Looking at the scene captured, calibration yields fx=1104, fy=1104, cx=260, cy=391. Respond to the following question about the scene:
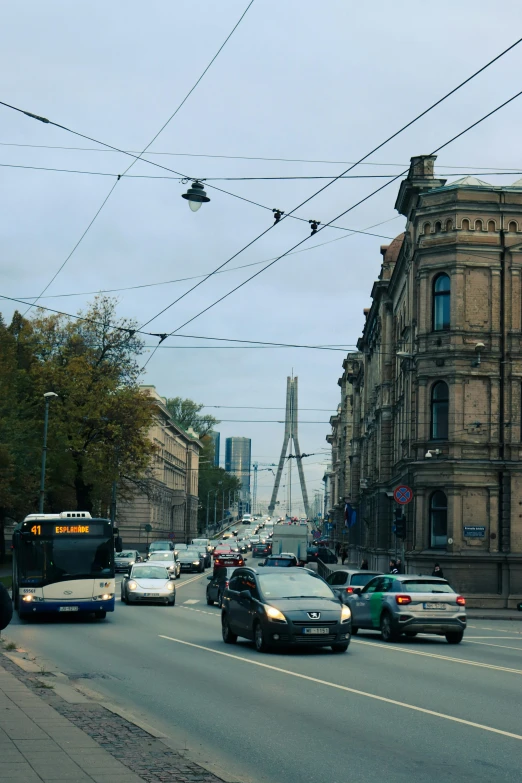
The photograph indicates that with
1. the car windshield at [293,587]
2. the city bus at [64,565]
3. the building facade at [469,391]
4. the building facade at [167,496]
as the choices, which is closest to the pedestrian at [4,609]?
the car windshield at [293,587]

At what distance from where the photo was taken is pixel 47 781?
23.1 ft

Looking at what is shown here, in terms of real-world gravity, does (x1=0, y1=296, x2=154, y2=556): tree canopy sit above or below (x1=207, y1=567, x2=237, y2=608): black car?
above

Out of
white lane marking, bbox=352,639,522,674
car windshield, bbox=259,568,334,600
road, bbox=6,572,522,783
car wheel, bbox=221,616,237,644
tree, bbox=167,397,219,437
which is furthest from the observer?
tree, bbox=167,397,219,437

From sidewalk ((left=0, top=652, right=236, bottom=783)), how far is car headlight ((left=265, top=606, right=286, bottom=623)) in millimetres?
6962

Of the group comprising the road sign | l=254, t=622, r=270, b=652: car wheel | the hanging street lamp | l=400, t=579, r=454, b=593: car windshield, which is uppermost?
the hanging street lamp

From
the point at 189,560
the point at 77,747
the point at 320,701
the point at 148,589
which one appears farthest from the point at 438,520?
the point at 77,747

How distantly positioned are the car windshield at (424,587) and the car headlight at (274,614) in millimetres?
4685

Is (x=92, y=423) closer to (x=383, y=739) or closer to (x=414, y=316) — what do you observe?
(x=414, y=316)

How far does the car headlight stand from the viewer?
18422mm

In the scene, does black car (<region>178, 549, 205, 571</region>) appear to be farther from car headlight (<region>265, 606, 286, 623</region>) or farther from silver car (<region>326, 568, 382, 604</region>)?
car headlight (<region>265, 606, 286, 623</region>)

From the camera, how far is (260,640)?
18875mm

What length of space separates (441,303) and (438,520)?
27.1 feet

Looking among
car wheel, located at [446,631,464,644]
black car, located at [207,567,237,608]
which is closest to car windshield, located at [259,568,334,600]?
car wheel, located at [446,631,464,644]

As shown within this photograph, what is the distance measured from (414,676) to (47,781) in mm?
9008
